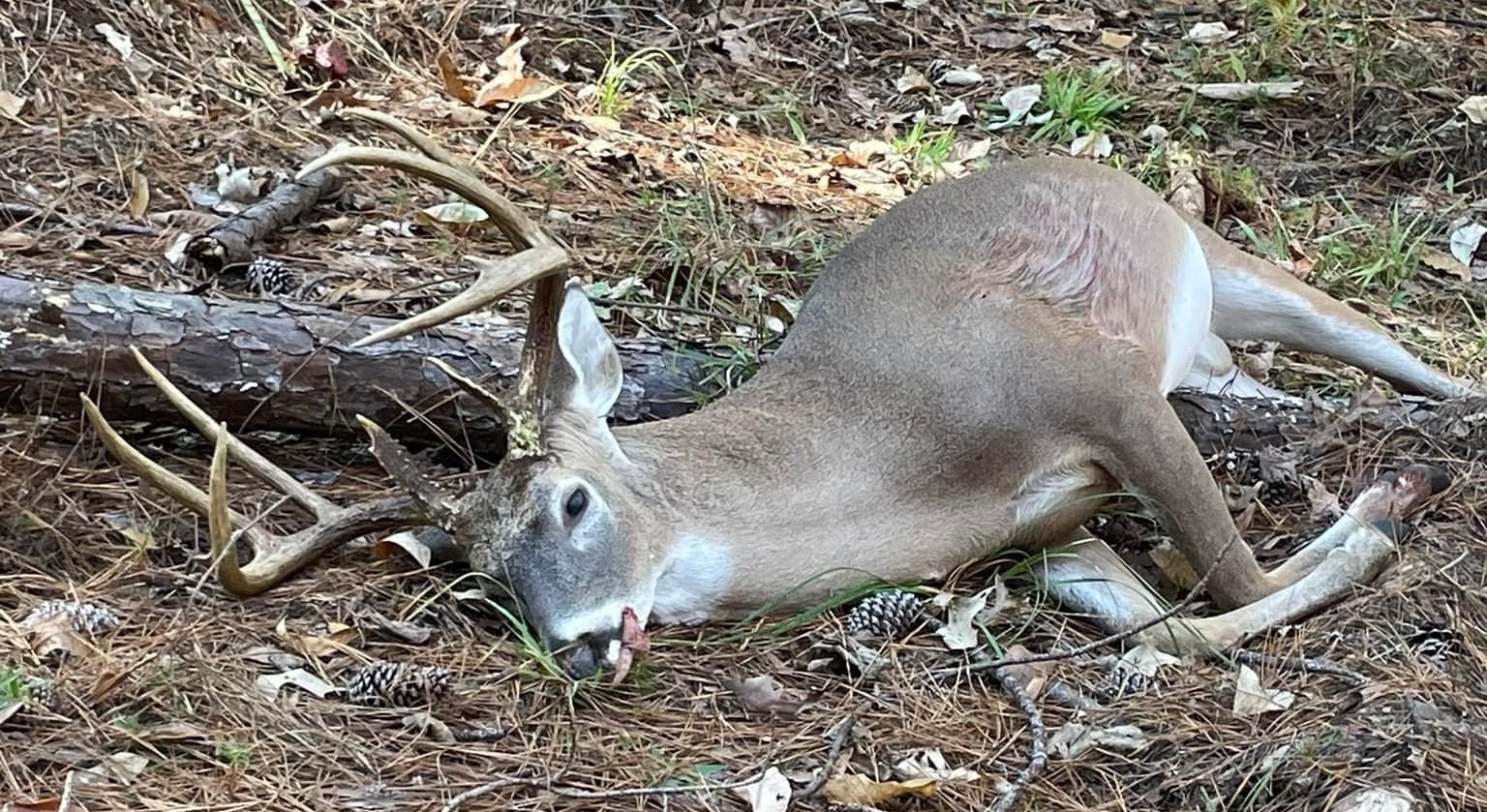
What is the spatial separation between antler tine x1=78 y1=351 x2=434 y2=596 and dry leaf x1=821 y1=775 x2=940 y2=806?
1.03 meters

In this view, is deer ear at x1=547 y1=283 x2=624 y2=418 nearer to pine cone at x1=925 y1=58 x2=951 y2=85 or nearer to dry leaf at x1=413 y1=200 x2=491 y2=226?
dry leaf at x1=413 y1=200 x2=491 y2=226

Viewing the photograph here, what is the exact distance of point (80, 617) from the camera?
3391 mm

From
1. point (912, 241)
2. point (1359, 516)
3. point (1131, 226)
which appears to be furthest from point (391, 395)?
point (1359, 516)

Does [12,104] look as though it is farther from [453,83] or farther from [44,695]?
[44,695]

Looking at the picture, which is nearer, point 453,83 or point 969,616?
point 969,616

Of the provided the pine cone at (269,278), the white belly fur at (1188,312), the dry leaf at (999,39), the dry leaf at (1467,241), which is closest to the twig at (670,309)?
the pine cone at (269,278)

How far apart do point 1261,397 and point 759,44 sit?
334 centimetres

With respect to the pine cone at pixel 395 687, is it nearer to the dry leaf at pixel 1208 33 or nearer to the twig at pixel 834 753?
the twig at pixel 834 753

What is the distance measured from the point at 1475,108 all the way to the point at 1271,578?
3204 millimetres

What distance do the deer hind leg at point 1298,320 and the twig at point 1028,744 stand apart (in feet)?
6.03

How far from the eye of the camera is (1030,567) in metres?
3.98

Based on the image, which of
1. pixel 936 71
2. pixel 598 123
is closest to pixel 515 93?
pixel 598 123

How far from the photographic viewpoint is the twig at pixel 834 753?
2963 mm

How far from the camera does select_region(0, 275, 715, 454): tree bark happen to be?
3.95 m
